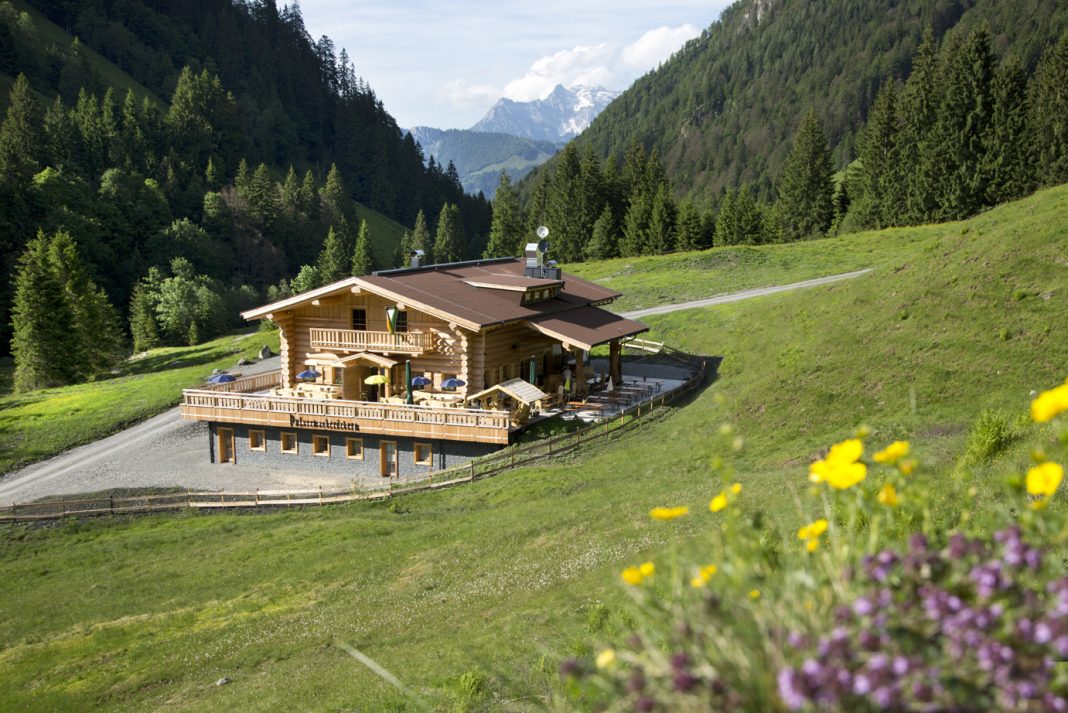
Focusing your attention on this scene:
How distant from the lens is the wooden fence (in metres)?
30.4

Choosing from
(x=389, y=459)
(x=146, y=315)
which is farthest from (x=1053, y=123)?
(x=146, y=315)

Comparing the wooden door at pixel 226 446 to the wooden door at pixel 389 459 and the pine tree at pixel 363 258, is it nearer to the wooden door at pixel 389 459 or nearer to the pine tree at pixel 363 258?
the wooden door at pixel 389 459

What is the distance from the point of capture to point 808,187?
95062 millimetres

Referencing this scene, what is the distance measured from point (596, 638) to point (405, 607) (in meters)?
7.36

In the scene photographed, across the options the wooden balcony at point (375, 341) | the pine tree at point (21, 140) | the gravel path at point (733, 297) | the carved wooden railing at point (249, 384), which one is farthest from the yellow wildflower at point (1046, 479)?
the pine tree at point (21, 140)

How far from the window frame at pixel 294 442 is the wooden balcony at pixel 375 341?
4.31 metres

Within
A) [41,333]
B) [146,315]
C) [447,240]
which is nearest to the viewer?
[41,333]

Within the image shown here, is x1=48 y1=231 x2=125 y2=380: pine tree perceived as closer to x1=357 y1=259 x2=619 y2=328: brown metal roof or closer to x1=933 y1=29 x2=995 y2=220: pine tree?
x1=357 y1=259 x2=619 y2=328: brown metal roof

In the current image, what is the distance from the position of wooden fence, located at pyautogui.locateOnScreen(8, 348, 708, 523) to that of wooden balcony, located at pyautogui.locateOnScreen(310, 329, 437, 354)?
6.28 m

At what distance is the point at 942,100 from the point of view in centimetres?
7556

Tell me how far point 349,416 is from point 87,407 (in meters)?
21.2

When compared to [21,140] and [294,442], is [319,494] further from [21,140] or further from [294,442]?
[21,140]

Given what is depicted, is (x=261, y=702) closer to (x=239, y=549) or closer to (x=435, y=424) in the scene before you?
(x=239, y=549)

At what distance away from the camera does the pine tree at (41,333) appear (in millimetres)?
59500
